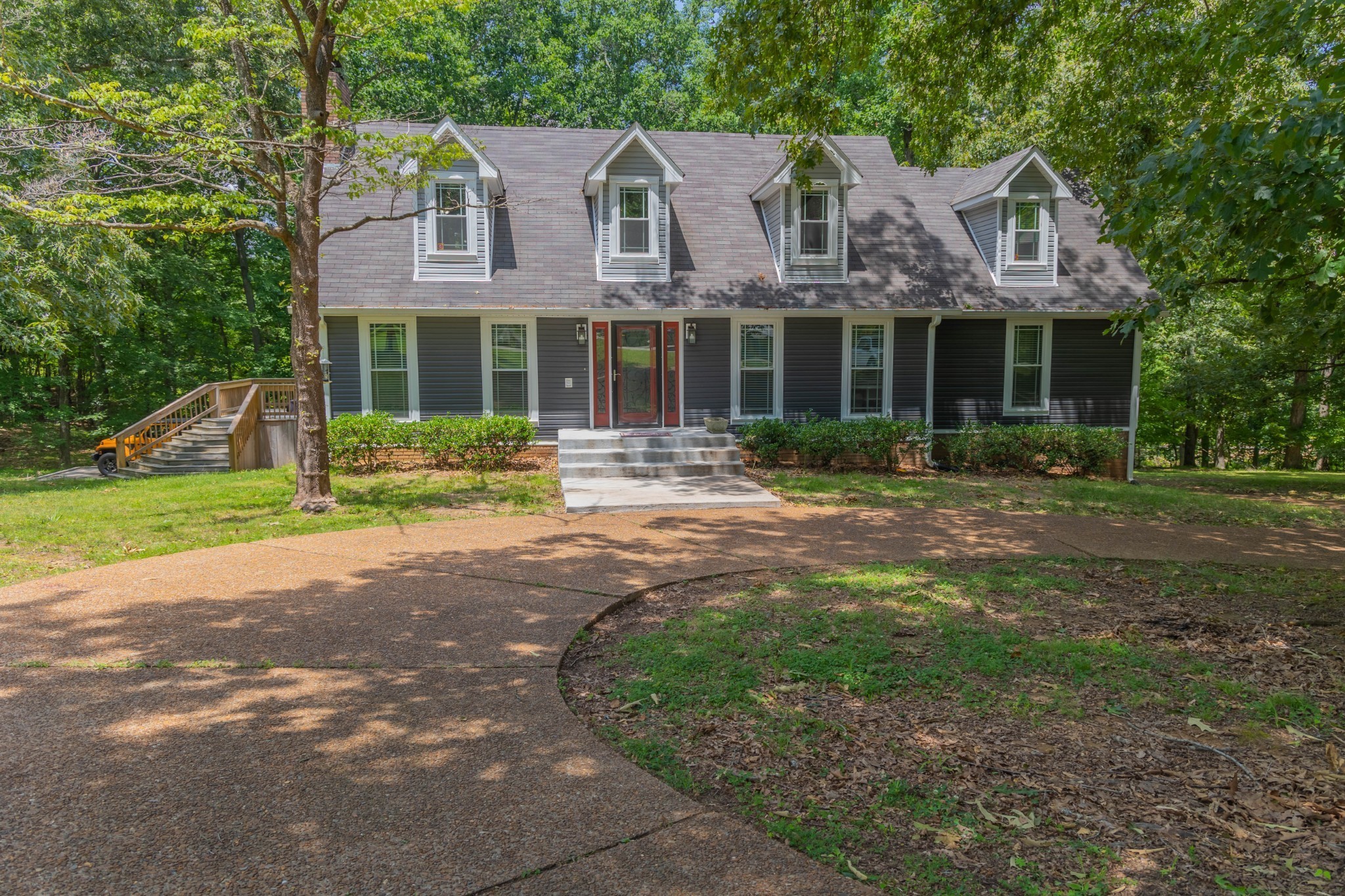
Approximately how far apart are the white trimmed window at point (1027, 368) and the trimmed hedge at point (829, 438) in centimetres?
262

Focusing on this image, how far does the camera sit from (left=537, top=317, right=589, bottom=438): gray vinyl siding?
14195mm

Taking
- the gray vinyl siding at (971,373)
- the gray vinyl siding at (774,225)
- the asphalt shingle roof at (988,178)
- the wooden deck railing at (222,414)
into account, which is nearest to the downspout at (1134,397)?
the gray vinyl siding at (971,373)

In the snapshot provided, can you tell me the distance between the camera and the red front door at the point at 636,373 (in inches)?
569

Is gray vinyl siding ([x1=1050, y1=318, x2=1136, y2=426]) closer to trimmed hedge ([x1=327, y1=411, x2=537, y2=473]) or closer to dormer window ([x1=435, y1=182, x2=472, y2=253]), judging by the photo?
trimmed hedge ([x1=327, y1=411, x2=537, y2=473])

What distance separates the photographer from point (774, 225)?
15.3 m

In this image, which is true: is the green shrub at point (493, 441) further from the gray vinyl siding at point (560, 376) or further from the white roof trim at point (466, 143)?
the white roof trim at point (466, 143)

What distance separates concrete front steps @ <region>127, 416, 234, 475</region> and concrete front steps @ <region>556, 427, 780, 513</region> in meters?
6.55

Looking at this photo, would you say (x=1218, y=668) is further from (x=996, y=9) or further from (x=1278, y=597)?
(x=996, y=9)

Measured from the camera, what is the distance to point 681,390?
571 inches

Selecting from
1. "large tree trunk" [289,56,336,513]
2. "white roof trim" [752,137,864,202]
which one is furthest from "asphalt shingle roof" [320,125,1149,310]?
"large tree trunk" [289,56,336,513]

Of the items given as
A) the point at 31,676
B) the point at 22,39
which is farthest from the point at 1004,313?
the point at 22,39

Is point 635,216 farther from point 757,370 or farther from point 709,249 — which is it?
point 757,370

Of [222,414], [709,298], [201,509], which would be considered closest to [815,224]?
[709,298]

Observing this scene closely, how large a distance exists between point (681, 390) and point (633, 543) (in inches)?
273
